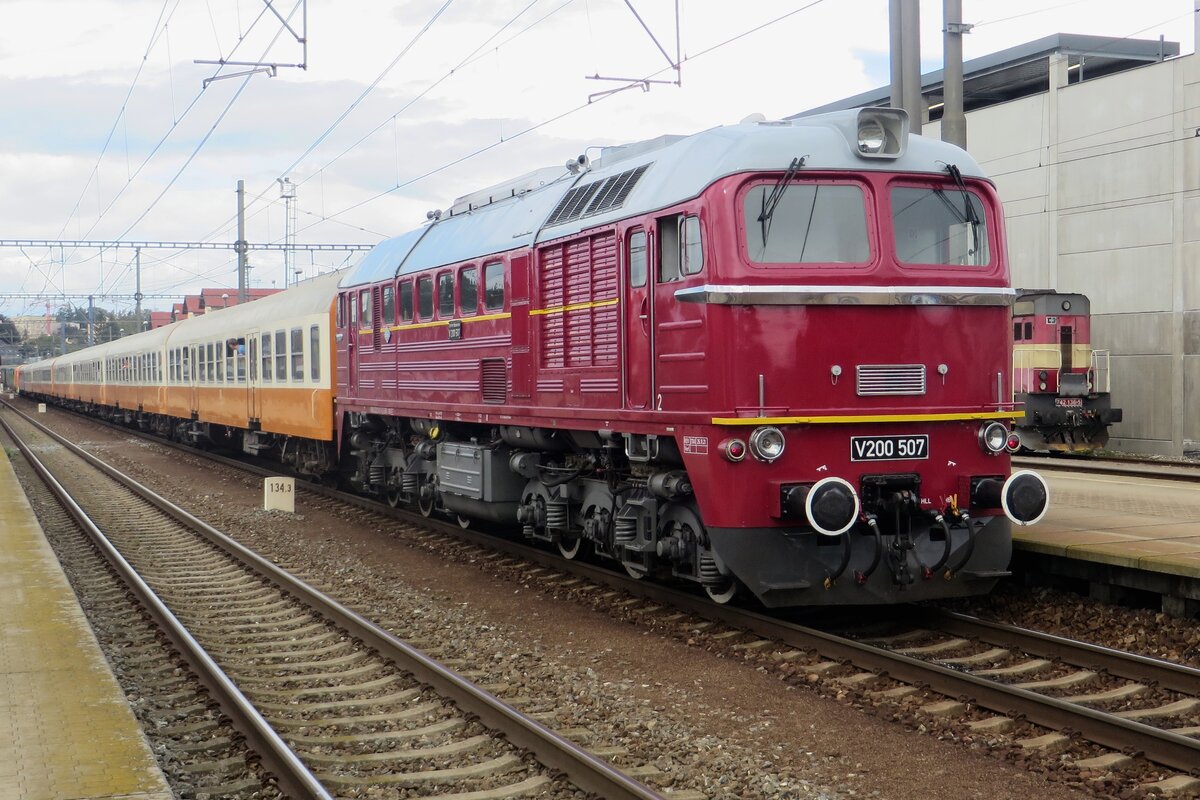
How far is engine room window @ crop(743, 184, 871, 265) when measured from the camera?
8.61 metres

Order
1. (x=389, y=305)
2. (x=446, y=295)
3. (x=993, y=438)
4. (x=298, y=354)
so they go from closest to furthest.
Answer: (x=993, y=438) → (x=446, y=295) → (x=389, y=305) → (x=298, y=354)

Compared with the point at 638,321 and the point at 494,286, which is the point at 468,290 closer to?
the point at 494,286

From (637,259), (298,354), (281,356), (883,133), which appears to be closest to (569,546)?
(637,259)

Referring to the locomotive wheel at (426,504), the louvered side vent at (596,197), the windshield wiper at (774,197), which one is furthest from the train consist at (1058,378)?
the windshield wiper at (774,197)

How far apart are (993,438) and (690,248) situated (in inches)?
104

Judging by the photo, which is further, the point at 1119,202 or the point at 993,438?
the point at 1119,202

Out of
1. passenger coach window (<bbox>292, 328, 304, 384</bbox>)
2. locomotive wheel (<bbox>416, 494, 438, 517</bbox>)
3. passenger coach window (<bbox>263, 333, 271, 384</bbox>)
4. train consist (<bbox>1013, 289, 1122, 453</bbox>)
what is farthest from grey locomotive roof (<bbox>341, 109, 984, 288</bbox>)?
train consist (<bbox>1013, 289, 1122, 453</bbox>)

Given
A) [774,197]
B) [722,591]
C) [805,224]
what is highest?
[774,197]

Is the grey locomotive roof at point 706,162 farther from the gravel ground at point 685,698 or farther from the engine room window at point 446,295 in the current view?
the gravel ground at point 685,698

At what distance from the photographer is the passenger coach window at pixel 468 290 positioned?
1264cm

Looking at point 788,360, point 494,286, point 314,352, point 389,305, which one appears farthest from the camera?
point 314,352

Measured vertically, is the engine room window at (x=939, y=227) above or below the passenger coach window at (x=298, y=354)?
above

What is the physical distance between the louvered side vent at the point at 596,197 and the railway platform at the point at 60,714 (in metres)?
5.12

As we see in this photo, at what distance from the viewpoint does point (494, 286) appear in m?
12.2
